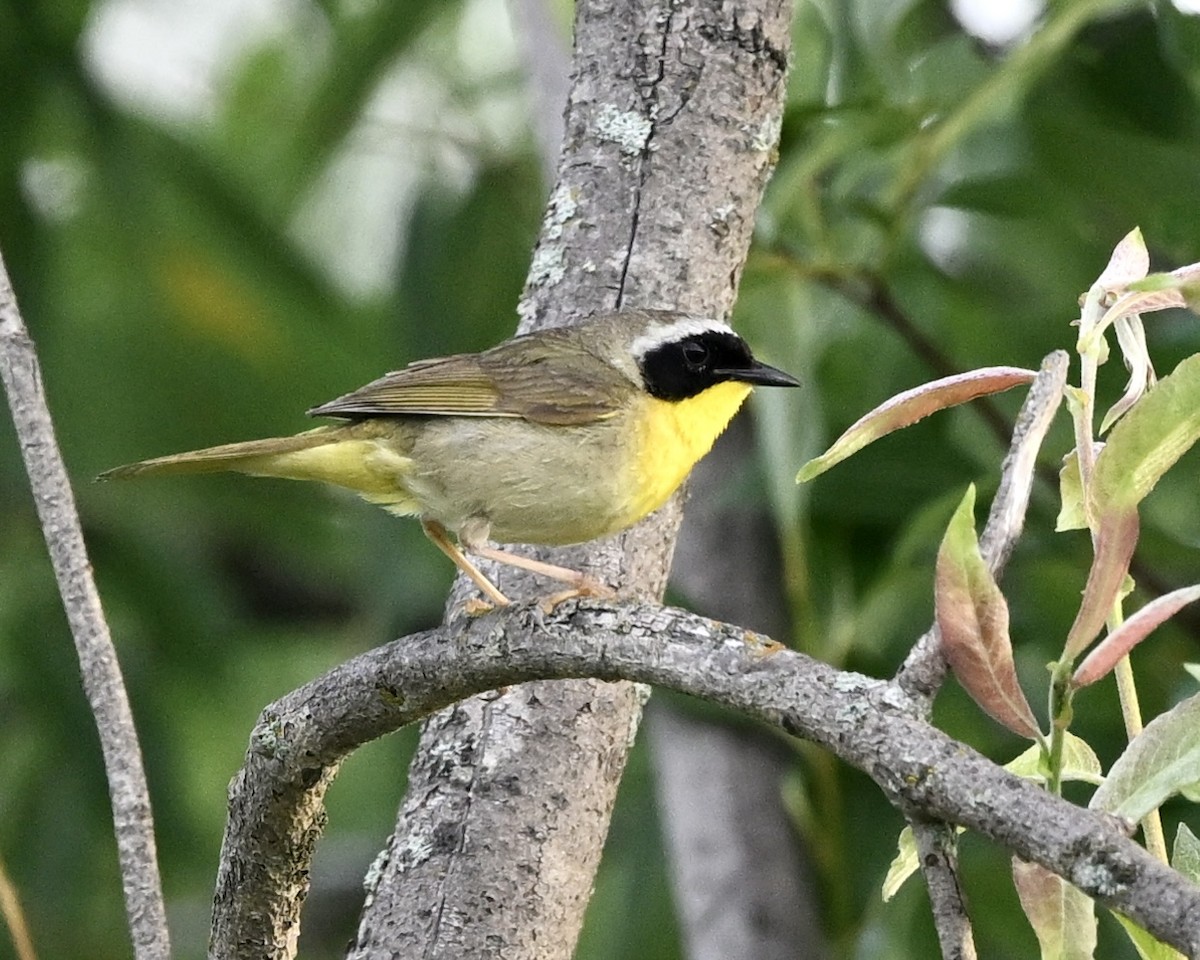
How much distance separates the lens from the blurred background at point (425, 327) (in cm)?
371

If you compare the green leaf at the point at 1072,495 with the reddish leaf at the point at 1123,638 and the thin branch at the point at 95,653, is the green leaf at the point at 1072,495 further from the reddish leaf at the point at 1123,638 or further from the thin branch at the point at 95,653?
the thin branch at the point at 95,653

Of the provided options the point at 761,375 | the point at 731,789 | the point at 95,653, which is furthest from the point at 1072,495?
the point at 731,789

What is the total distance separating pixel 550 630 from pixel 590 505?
1.07 metres

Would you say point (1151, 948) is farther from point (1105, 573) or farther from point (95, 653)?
point (95, 653)

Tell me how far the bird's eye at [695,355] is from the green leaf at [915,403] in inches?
56.0

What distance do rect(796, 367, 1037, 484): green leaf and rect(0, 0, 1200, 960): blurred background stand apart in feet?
5.02

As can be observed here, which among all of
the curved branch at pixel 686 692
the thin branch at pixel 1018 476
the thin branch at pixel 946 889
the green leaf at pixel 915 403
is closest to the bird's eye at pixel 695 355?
the curved branch at pixel 686 692

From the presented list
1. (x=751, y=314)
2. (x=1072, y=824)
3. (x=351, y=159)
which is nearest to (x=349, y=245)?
(x=351, y=159)

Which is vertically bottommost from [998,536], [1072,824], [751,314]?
[1072,824]

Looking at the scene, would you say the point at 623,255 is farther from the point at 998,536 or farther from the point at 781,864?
the point at 781,864

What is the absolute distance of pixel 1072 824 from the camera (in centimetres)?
133

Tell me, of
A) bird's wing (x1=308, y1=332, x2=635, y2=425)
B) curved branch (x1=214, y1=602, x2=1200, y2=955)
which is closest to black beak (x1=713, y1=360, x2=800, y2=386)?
bird's wing (x1=308, y1=332, x2=635, y2=425)

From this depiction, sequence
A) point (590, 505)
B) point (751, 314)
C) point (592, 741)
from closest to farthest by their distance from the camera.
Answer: point (592, 741)
point (590, 505)
point (751, 314)

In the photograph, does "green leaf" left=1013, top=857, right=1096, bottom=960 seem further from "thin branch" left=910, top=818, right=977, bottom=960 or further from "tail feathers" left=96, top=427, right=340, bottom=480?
"tail feathers" left=96, top=427, right=340, bottom=480
